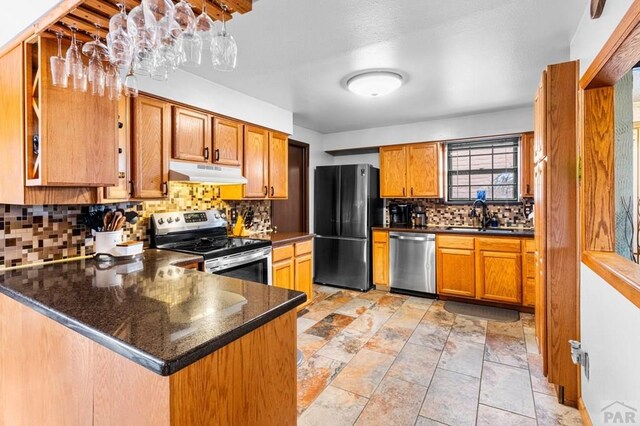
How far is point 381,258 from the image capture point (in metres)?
4.52

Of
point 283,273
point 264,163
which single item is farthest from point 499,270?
point 264,163

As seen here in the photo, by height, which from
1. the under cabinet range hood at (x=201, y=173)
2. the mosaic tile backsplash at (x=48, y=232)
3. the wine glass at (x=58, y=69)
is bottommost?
the mosaic tile backsplash at (x=48, y=232)

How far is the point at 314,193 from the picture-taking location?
16.1 feet

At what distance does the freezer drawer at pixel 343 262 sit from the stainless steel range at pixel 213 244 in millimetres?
1750

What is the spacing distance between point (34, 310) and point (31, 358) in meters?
0.21

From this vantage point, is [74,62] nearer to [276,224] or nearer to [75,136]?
[75,136]

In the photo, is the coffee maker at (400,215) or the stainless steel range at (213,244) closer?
the stainless steel range at (213,244)

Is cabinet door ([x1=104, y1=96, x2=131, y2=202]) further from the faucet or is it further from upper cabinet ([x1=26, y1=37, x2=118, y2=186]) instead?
the faucet

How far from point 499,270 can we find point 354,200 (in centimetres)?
196

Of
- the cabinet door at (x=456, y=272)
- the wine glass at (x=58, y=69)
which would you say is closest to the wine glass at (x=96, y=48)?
the wine glass at (x=58, y=69)

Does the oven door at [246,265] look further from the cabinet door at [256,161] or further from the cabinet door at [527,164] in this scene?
the cabinet door at [527,164]

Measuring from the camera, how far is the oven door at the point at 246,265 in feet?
8.20

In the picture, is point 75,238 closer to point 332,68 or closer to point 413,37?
point 332,68

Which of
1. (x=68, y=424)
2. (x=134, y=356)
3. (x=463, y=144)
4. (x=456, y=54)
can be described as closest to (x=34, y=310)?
(x=68, y=424)
